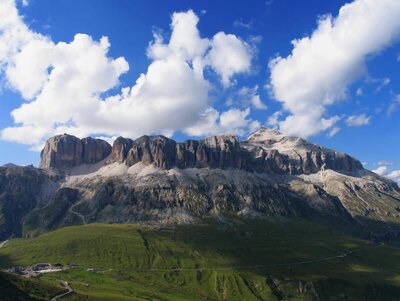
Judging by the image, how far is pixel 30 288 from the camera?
645ft

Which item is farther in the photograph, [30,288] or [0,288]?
[30,288]

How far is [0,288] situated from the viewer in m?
156

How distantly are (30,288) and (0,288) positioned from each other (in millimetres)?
43357
